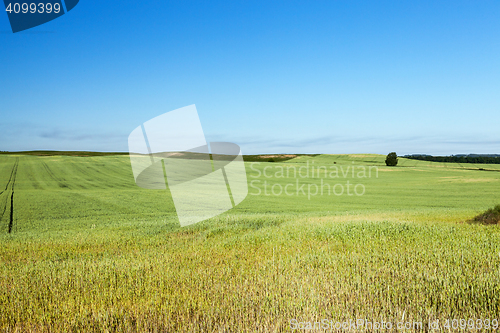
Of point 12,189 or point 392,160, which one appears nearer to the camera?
point 12,189

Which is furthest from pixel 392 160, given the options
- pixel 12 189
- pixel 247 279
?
pixel 247 279

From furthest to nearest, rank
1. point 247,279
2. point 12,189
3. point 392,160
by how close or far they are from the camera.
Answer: point 392,160 < point 12,189 < point 247,279

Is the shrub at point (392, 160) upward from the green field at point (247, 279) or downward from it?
upward

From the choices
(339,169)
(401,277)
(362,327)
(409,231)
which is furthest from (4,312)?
(339,169)

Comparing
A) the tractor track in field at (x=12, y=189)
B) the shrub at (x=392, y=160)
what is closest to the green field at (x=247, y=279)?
the tractor track in field at (x=12, y=189)

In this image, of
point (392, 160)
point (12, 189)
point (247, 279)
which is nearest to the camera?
point (247, 279)

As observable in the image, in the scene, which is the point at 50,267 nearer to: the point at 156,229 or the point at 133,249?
the point at 133,249

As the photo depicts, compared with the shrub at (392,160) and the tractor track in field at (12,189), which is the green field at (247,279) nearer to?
the tractor track in field at (12,189)

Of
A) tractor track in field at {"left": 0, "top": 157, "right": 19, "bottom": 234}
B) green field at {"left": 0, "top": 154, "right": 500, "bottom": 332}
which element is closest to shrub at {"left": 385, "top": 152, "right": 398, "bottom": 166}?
green field at {"left": 0, "top": 154, "right": 500, "bottom": 332}

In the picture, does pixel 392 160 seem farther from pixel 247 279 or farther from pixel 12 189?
pixel 247 279

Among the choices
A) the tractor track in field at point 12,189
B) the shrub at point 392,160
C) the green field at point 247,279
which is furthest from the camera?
the shrub at point 392,160

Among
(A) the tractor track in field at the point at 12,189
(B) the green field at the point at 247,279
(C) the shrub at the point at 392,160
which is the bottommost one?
(A) the tractor track in field at the point at 12,189

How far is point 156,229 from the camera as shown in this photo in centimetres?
1259

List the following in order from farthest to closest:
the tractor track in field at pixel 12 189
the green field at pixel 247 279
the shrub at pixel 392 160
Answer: the shrub at pixel 392 160 → the tractor track in field at pixel 12 189 → the green field at pixel 247 279
